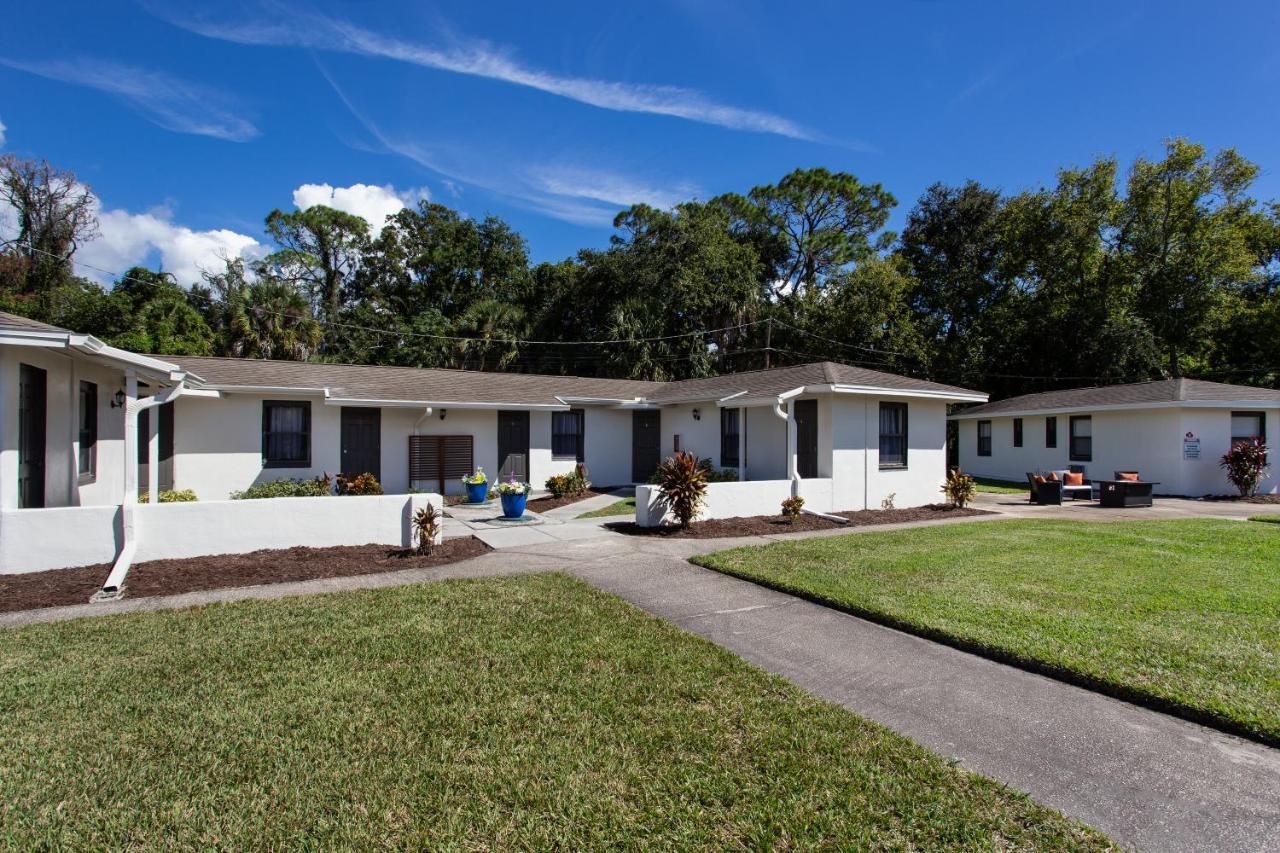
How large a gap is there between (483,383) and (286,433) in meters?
5.57

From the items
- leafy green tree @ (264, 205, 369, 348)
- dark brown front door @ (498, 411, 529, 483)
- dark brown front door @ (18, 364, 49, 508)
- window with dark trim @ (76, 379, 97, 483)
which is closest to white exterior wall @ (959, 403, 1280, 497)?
dark brown front door @ (498, 411, 529, 483)

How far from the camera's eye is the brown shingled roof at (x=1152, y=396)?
1830cm

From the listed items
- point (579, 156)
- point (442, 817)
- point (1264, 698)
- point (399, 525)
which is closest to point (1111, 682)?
point (1264, 698)

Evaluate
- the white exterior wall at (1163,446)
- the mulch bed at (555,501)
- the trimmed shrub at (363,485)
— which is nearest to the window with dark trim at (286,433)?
the trimmed shrub at (363,485)

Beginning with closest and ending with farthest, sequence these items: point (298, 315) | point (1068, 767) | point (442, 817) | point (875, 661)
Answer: point (442, 817) < point (1068, 767) < point (875, 661) < point (298, 315)

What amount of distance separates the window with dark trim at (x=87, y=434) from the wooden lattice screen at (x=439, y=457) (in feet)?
21.0

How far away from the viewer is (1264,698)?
406 centimetres

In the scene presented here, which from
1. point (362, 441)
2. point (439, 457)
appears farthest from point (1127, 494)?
point (362, 441)

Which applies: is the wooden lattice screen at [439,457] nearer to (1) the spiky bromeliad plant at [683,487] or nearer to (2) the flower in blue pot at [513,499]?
(2) the flower in blue pot at [513,499]

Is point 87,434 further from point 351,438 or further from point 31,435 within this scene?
point 351,438

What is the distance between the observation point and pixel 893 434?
50.3 feet

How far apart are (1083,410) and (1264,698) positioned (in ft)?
64.3

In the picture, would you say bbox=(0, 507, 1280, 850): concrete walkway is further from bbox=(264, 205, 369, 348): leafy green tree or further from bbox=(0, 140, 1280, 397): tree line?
bbox=(264, 205, 369, 348): leafy green tree

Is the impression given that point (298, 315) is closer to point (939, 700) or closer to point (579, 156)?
point (579, 156)
